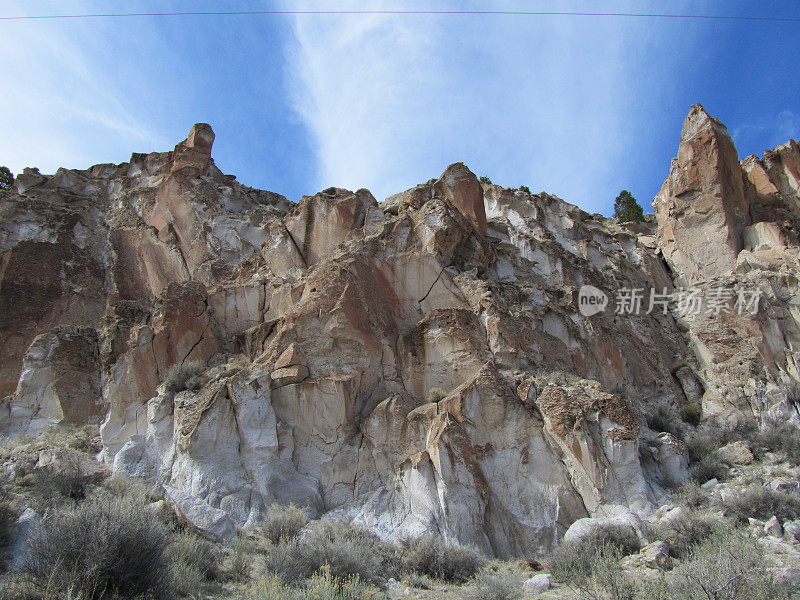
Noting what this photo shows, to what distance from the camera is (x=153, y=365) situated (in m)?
16.7

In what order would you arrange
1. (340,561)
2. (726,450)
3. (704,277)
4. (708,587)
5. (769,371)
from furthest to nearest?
(704,277) < (769,371) < (726,450) < (340,561) < (708,587)

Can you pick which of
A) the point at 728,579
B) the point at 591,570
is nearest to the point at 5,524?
the point at 591,570

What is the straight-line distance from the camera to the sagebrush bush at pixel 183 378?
1529 cm

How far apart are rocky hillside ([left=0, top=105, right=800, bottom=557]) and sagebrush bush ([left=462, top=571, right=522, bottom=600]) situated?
257 centimetres

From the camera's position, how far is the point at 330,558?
30.7 ft

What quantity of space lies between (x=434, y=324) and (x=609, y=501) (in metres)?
6.70

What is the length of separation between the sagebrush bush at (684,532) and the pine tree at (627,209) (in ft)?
86.4

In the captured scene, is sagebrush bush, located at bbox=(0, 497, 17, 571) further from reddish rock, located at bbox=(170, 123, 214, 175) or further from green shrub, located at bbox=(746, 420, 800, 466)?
reddish rock, located at bbox=(170, 123, 214, 175)

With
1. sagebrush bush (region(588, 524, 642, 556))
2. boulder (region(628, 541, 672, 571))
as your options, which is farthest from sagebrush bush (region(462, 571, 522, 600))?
boulder (region(628, 541, 672, 571))

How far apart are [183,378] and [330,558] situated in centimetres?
830

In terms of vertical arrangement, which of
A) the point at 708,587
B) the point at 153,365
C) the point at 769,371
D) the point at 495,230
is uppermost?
the point at 495,230

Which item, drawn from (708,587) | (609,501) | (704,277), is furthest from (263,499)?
(704,277)

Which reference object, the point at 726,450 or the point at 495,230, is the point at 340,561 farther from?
the point at 495,230

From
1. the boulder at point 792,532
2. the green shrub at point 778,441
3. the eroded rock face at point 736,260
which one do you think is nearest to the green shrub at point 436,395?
the boulder at point 792,532
